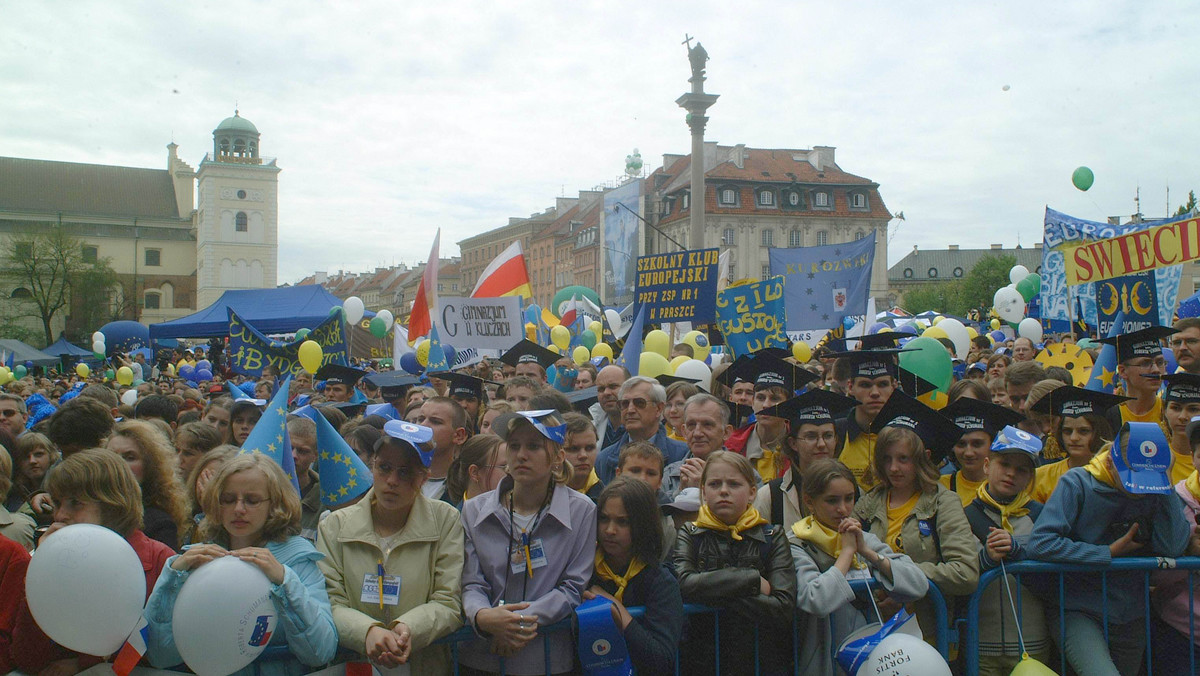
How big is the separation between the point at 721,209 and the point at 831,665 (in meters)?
57.3

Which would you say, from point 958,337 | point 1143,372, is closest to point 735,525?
point 1143,372

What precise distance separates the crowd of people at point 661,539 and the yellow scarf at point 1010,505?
1cm

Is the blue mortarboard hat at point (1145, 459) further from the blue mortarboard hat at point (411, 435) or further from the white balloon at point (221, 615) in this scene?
the white balloon at point (221, 615)

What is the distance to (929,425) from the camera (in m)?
4.55

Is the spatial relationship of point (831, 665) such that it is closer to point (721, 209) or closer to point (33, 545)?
point (33, 545)

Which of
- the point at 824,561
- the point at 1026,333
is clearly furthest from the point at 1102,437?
the point at 1026,333

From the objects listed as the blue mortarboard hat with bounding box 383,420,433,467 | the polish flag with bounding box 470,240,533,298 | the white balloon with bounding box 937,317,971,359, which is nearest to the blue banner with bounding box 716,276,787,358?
the polish flag with bounding box 470,240,533,298

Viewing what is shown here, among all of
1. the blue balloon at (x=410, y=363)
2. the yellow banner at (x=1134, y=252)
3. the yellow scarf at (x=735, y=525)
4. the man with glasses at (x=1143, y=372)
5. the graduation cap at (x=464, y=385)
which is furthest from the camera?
the blue balloon at (x=410, y=363)

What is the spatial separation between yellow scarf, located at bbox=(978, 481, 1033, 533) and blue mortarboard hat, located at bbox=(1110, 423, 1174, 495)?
52 centimetres

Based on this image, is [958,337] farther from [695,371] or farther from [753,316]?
[695,371]

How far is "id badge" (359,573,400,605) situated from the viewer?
3.43m

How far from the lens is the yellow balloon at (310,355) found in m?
10.0

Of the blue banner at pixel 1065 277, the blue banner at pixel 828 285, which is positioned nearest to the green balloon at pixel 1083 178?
the blue banner at pixel 1065 277

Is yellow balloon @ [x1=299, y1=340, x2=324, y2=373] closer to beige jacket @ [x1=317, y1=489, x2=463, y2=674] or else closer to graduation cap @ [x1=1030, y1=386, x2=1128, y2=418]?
beige jacket @ [x1=317, y1=489, x2=463, y2=674]
